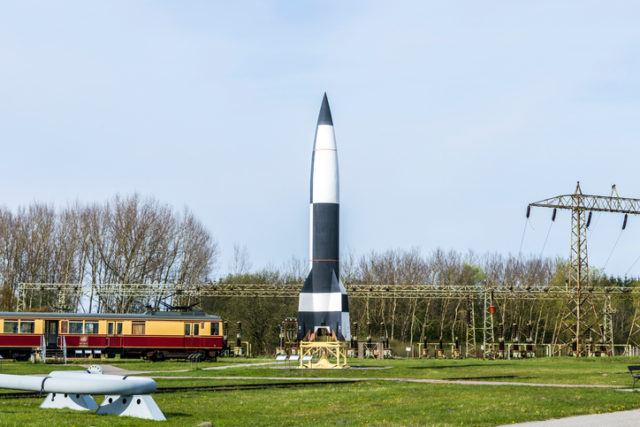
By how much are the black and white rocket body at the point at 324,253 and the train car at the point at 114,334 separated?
870 centimetres

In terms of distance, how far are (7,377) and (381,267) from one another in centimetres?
7361

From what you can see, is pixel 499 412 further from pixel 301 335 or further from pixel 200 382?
pixel 301 335

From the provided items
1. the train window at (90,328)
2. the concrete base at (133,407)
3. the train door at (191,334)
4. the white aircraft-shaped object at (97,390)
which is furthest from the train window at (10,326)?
the concrete base at (133,407)

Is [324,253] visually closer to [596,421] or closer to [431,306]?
[596,421]

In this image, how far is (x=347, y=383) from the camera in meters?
27.5

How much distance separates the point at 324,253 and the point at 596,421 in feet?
81.8

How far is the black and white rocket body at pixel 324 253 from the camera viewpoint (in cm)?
3991

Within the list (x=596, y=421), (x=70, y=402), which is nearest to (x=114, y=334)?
(x=70, y=402)

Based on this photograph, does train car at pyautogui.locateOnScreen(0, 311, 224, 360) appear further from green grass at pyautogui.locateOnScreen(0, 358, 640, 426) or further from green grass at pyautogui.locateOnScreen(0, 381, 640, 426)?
green grass at pyautogui.locateOnScreen(0, 381, 640, 426)

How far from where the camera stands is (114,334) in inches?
1797

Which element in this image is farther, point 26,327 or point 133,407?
point 26,327

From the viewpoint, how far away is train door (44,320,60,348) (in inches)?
1757

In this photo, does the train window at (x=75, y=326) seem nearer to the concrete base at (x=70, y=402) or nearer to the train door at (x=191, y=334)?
the train door at (x=191, y=334)

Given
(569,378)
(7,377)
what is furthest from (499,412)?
(569,378)
